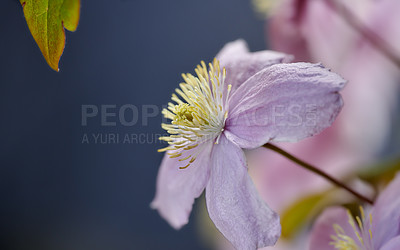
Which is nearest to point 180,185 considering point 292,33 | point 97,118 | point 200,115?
point 200,115

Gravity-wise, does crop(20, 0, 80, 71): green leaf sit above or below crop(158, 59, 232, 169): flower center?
above

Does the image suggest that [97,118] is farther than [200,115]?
Yes

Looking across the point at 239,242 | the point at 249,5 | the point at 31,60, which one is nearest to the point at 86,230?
A: the point at 31,60

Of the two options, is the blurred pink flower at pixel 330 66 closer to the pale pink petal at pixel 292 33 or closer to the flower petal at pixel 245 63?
the pale pink petal at pixel 292 33

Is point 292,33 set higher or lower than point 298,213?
higher

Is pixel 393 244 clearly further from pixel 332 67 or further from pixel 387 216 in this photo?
pixel 332 67

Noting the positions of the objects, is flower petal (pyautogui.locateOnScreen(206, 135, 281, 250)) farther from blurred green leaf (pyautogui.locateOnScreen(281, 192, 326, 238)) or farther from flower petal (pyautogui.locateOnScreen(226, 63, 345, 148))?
blurred green leaf (pyautogui.locateOnScreen(281, 192, 326, 238))

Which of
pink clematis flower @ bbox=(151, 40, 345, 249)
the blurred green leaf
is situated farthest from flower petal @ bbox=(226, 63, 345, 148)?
the blurred green leaf

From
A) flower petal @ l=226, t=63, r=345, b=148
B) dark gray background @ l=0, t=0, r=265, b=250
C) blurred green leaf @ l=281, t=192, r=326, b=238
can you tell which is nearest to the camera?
flower petal @ l=226, t=63, r=345, b=148
